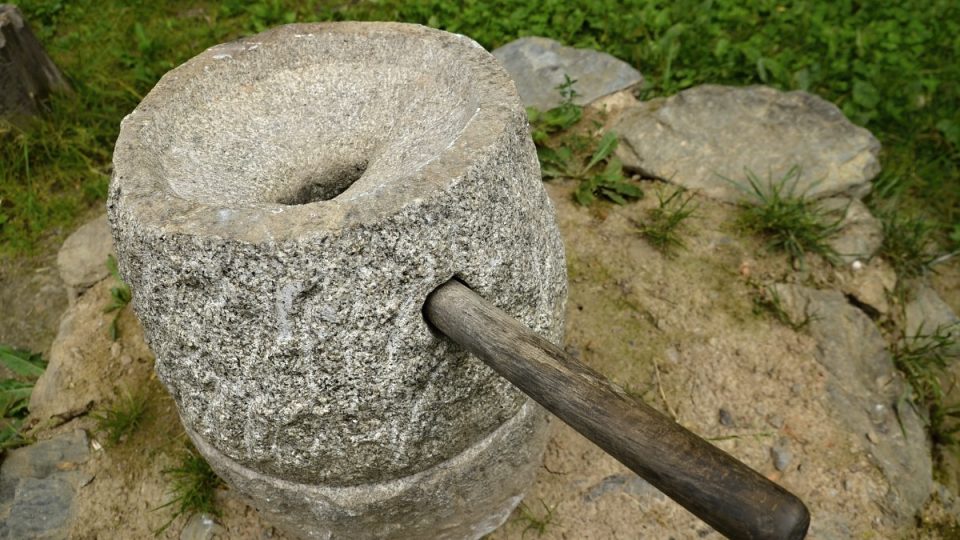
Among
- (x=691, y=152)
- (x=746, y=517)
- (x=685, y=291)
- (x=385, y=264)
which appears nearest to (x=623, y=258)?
(x=685, y=291)

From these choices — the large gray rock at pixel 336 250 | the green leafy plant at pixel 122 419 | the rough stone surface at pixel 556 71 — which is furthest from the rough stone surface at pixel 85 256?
the rough stone surface at pixel 556 71

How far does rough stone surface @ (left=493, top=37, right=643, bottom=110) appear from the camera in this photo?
3314 mm

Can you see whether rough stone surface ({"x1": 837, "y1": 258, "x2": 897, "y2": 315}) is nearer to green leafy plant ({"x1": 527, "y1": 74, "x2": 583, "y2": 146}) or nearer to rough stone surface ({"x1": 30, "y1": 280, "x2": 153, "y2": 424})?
green leafy plant ({"x1": 527, "y1": 74, "x2": 583, "y2": 146})

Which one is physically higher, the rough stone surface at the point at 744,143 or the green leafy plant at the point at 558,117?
the green leafy plant at the point at 558,117

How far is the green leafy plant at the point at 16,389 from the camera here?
243 centimetres

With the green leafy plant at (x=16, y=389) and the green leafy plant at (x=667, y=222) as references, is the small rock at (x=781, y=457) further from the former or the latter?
the green leafy plant at (x=16, y=389)

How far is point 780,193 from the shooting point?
2799mm

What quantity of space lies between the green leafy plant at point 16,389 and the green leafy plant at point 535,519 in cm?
157

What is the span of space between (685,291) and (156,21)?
315 centimetres

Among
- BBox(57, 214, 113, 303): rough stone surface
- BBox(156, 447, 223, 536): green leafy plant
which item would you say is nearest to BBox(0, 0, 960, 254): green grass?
BBox(57, 214, 113, 303): rough stone surface

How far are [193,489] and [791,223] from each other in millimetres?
2089

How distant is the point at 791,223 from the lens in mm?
2645

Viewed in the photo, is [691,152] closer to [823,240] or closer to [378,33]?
[823,240]

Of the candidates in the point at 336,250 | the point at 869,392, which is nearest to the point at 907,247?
the point at 869,392
